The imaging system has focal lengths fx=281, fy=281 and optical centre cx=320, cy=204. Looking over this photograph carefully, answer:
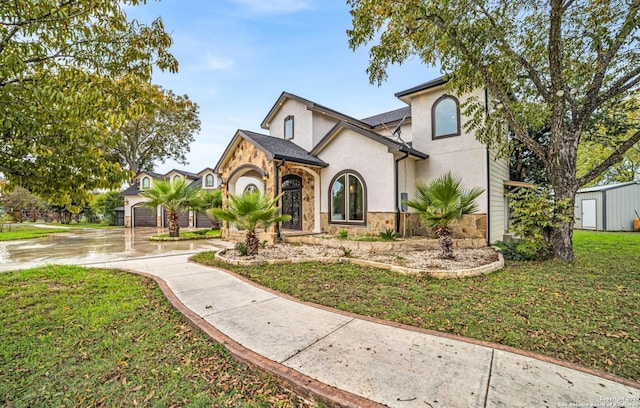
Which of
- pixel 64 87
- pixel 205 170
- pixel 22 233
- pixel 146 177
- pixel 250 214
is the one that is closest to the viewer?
pixel 64 87

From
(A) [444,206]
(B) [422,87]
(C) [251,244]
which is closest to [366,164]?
(B) [422,87]

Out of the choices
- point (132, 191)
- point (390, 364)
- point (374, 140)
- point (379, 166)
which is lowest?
point (390, 364)

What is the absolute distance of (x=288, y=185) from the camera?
14.9 metres

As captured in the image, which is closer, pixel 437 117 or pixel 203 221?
pixel 437 117

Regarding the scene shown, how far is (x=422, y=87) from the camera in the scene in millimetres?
11633

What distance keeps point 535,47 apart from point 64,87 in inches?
452

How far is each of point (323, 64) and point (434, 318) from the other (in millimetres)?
15364

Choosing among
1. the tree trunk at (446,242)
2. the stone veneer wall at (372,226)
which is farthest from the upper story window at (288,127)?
the tree trunk at (446,242)

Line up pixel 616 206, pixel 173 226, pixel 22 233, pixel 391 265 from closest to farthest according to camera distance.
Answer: pixel 391 265
pixel 173 226
pixel 22 233
pixel 616 206

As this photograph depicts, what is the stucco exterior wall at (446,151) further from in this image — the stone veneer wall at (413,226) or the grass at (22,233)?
the grass at (22,233)

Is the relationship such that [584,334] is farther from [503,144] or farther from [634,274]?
[503,144]

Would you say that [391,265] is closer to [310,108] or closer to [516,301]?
[516,301]

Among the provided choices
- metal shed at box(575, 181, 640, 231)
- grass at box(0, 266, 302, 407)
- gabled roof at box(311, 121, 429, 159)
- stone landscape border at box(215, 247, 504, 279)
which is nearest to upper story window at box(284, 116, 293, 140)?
gabled roof at box(311, 121, 429, 159)

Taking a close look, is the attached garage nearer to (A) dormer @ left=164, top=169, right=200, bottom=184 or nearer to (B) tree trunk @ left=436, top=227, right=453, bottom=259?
(A) dormer @ left=164, top=169, right=200, bottom=184
